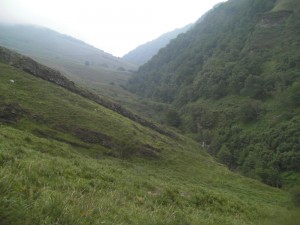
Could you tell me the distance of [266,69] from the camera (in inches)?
6742

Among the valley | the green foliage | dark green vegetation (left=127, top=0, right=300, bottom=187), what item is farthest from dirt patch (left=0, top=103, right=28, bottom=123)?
the green foliage

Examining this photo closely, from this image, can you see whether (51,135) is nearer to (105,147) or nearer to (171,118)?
(105,147)

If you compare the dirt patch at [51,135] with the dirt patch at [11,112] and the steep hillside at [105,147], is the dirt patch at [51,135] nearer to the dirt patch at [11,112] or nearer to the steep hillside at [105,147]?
the steep hillside at [105,147]

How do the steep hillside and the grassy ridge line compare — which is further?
the grassy ridge line

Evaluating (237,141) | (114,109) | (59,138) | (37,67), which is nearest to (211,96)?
(237,141)

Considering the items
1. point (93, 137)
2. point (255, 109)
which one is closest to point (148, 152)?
point (93, 137)

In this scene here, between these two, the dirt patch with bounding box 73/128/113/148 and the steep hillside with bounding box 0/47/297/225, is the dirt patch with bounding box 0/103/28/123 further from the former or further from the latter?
the dirt patch with bounding box 73/128/113/148

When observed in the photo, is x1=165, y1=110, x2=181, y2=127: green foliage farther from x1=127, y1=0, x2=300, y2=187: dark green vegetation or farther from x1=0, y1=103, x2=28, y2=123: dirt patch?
x1=0, y1=103, x2=28, y2=123: dirt patch

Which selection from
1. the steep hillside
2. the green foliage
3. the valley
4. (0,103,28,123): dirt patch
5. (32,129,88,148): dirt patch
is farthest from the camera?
the green foliage

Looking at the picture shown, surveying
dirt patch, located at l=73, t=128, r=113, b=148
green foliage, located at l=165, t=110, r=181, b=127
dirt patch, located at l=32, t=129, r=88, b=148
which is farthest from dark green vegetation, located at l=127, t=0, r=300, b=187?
dirt patch, located at l=32, t=129, r=88, b=148

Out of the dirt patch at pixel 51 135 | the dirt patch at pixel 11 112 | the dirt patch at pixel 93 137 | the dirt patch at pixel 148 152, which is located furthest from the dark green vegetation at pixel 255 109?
the dirt patch at pixel 11 112

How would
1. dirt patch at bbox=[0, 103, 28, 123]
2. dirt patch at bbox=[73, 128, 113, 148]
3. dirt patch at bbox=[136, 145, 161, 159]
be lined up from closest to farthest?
dirt patch at bbox=[0, 103, 28, 123], dirt patch at bbox=[73, 128, 113, 148], dirt patch at bbox=[136, 145, 161, 159]

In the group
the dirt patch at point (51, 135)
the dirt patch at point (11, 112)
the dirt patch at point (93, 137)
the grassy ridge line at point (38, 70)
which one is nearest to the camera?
the dirt patch at point (11, 112)

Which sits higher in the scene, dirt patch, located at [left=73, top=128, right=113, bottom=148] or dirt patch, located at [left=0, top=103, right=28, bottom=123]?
dirt patch, located at [left=0, top=103, right=28, bottom=123]
